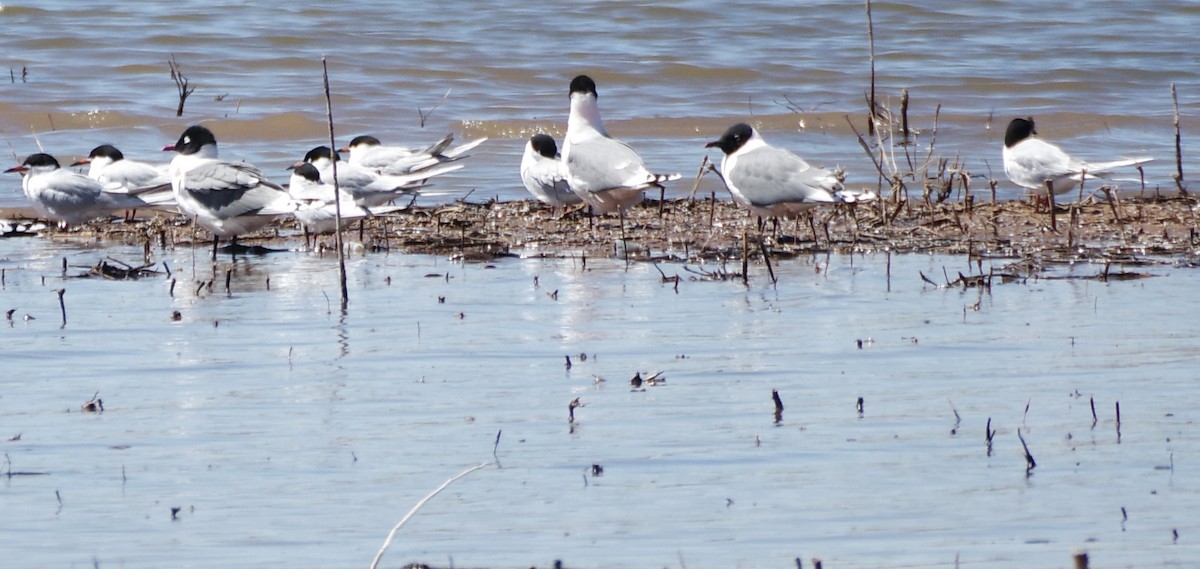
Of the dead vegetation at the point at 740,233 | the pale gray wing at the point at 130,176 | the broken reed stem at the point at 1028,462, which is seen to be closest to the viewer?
the broken reed stem at the point at 1028,462

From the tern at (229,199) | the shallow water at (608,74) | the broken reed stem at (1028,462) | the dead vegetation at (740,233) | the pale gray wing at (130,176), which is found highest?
the shallow water at (608,74)

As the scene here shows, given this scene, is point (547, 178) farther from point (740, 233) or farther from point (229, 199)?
point (229, 199)

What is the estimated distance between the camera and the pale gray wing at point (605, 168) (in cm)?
954

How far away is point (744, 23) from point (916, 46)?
2.44 m

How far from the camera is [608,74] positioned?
1878 centimetres

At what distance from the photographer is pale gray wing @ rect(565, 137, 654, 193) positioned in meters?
9.54

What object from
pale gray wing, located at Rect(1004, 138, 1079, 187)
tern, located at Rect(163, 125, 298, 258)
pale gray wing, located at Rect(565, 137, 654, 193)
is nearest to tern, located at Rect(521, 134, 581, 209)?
pale gray wing, located at Rect(565, 137, 654, 193)

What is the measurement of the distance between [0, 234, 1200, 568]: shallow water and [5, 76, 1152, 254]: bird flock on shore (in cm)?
151

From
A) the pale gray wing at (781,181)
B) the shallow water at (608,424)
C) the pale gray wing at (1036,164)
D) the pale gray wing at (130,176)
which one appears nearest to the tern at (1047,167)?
the pale gray wing at (1036,164)

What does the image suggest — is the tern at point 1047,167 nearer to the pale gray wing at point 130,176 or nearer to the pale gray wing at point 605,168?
the pale gray wing at point 605,168

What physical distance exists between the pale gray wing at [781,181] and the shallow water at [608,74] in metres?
→ 2.67

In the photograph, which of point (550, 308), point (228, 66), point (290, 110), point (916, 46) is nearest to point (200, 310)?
point (550, 308)

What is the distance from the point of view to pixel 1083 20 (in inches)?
926

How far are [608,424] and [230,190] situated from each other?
4.58 metres
